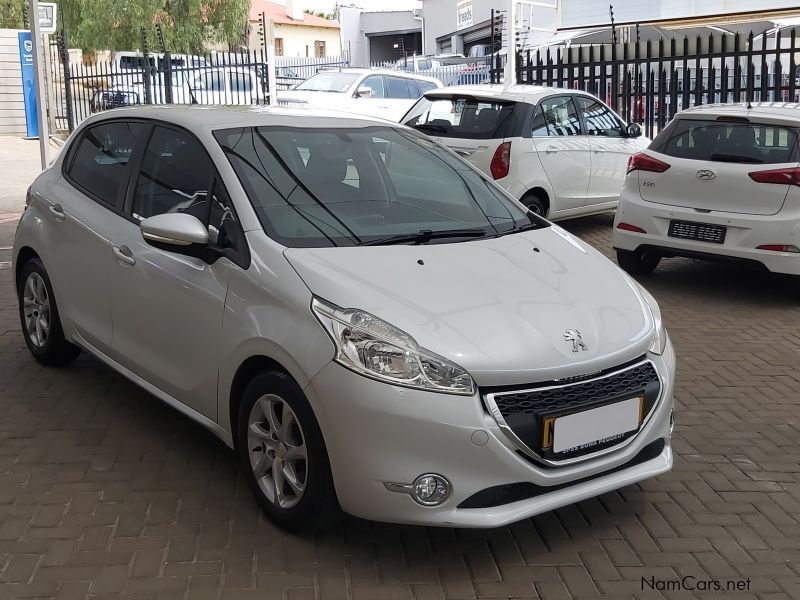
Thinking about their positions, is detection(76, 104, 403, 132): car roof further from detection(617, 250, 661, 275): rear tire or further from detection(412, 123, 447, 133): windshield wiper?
detection(412, 123, 447, 133): windshield wiper

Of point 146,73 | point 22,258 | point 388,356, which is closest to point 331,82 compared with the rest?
point 146,73

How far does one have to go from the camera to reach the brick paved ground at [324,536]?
3428 millimetres

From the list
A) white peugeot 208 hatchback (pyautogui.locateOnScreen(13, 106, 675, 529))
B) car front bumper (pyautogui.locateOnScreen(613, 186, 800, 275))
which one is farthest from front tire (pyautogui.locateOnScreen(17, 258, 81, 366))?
car front bumper (pyautogui.locateOnScreen(613, 186, 800, 275))

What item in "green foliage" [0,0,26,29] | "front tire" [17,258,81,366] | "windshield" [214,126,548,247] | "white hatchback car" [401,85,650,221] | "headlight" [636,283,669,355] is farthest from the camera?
"green foliage" [0,0,26,29]

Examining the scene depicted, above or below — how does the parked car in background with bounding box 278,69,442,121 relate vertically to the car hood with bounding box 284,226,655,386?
above

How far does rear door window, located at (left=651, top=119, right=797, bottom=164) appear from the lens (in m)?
7.55

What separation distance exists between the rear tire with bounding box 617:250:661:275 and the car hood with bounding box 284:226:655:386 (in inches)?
181

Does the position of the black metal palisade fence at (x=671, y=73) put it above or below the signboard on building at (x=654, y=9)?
below

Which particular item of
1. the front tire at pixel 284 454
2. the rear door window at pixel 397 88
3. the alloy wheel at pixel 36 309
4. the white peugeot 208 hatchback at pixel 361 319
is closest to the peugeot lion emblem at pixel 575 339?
the white peugeot 208 hatchback at pixel 361 319

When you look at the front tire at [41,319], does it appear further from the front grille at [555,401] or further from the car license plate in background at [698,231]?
the car license plate in background at [698,231]

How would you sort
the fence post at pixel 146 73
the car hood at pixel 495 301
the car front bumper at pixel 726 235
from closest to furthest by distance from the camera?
1. the car hood at pixel 495 301
2. the car front bumper at pixel 726 235
3. the fence post at pixel 146 73

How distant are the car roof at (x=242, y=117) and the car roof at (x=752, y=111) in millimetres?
3850

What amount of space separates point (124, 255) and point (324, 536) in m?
1.72

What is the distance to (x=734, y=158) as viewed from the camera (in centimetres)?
769
